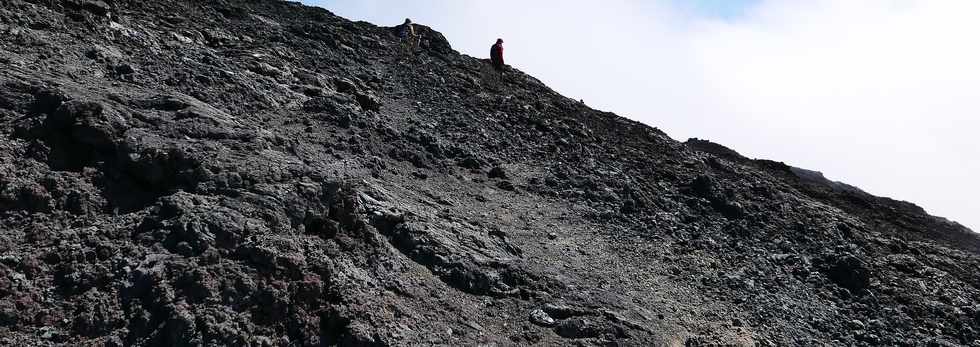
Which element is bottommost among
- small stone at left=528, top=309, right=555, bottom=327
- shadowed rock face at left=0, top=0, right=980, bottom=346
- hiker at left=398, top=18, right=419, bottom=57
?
small stone at left=528, top=309, right=555, bottom=327

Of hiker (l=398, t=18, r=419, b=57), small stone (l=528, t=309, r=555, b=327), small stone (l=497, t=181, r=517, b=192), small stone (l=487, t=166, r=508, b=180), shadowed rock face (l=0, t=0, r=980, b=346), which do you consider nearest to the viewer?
shadowed rock face (l=0, t=0, r=980, b=346)

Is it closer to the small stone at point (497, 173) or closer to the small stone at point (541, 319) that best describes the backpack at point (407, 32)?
the small stone at point (497, 173)

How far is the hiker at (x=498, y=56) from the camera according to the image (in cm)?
2695

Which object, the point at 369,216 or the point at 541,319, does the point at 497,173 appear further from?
the point at 541,319

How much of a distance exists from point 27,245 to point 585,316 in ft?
21.9

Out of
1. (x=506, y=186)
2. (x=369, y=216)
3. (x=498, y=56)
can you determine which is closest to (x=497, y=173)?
(x=506, y=186)

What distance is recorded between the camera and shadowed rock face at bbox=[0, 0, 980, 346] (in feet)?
25.0

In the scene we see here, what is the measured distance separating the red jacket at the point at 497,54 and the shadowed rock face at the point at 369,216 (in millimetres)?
2834

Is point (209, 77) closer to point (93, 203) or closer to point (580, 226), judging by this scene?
point (93, 203)

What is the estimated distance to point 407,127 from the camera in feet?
57.2

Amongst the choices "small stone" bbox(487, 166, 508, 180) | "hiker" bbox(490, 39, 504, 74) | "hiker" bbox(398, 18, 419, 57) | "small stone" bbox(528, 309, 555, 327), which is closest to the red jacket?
"hiker" bbox(490, 39, 504, 74)

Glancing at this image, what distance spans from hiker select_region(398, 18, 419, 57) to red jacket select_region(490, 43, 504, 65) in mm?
2815

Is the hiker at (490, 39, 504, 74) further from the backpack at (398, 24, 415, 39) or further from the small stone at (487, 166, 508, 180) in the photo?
the small stone at (487, 166, 508, 180)

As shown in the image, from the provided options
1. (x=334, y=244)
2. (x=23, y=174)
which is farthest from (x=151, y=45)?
(x=334, y=244)
